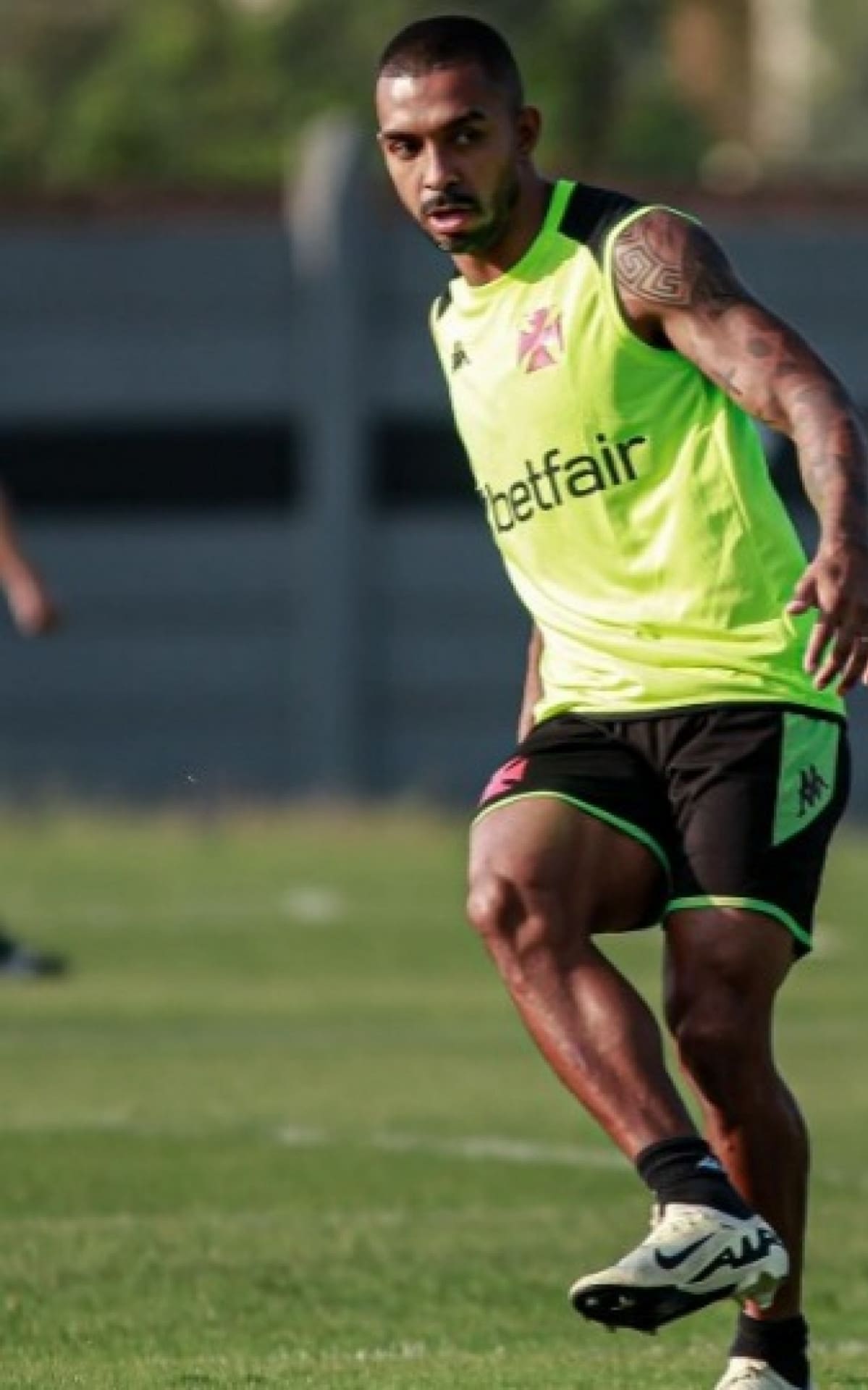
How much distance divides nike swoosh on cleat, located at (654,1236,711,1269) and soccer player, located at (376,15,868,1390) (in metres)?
0.38

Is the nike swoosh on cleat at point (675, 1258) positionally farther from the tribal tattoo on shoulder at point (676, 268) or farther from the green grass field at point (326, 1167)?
the tribal tattoo on shoulder at point (676, 268)

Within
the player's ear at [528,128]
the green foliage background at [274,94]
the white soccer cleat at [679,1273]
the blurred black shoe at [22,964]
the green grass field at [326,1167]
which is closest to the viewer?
the white soccer cleat at [679,1273]

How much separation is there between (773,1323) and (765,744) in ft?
3.46

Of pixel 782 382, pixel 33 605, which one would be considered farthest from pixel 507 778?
pixel 33 605

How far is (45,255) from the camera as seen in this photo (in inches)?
1566

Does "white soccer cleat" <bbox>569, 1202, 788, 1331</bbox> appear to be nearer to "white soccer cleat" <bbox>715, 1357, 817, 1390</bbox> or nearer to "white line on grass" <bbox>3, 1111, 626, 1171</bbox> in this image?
"white soccer cleat" <bbox>715, 1357, 817, 1390</bbox>

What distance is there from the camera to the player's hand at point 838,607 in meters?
7.05

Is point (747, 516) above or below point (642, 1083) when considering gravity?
above

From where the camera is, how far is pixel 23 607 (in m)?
16.3

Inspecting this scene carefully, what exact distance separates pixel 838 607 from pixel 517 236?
1.14 meters

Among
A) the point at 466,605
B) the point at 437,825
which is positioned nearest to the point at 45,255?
the point at 466,605

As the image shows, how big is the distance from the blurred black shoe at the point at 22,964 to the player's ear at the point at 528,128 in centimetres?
997

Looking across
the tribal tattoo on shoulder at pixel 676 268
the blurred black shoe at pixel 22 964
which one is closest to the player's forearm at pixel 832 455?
the tribal tattoo on shoulder at pixel 676 268

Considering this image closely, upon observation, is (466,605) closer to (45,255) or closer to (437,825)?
(45,255)
